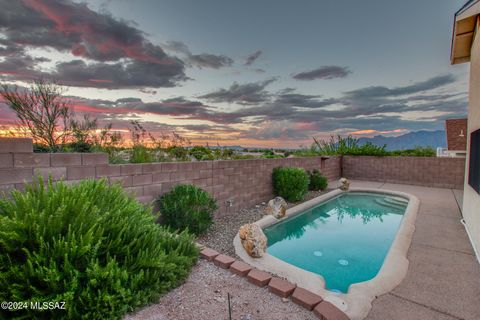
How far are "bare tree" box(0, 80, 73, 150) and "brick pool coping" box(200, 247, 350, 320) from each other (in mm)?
2873

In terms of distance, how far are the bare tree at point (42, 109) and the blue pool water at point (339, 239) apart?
12.4 ft

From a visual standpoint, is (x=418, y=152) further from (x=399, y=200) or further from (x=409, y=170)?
(x=399, y=200)

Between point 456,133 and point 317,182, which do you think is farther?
point 456,133

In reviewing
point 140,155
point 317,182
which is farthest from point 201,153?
point 317,182

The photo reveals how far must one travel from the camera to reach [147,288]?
1.97m

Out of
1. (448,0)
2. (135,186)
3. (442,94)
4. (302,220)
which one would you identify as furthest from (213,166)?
(442,94)

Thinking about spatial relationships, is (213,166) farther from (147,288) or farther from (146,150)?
(147,288)

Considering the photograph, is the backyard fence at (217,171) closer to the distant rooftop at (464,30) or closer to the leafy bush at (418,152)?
the leafy bush at (418,152)

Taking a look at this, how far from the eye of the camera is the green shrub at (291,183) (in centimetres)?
670

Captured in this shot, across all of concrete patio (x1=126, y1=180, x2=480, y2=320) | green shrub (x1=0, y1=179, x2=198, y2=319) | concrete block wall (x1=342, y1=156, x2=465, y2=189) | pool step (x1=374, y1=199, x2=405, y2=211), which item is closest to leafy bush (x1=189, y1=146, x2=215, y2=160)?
concrete patio (x1=126, y1=180, x2=480, y2=320)

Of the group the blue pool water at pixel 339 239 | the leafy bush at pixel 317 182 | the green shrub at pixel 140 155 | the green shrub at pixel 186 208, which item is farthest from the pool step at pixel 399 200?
the green shrub at pixel 140 155

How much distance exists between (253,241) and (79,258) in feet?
6.63

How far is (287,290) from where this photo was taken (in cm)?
224

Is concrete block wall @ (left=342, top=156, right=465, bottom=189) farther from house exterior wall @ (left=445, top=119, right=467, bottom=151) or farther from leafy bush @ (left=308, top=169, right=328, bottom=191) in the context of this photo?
leafy bush @ (left=308, top=169, right=328, bottom=191)
